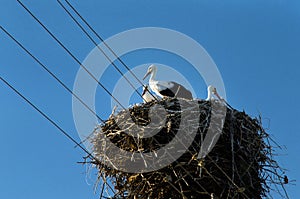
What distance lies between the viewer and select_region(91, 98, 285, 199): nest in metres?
6.30

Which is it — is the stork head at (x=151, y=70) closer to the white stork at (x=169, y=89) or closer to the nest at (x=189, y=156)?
the white stork at (x=169, y=89)

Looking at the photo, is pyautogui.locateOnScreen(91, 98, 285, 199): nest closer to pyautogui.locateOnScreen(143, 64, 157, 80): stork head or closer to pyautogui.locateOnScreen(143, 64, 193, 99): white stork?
pyautogui.locateOnScreen(143, 64, 193, 99): white stork

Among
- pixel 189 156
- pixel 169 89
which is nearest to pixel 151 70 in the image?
pixel 169 89

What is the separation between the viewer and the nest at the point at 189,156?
248 inches

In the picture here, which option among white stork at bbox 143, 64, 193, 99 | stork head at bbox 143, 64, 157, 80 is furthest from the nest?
stork head at bbox 143, 64, 157, 80

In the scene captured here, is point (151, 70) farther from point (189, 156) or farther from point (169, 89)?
point (189, 156)

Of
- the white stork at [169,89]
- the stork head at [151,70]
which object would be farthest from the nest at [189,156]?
the stork head at [151,70]

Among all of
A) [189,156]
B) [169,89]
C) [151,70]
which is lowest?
[189,156]

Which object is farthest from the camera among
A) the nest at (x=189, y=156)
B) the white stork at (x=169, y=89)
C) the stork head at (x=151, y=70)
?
the stork head at (x=151, y=70)

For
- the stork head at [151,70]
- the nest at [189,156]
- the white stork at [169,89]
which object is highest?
the stork head at [151,70]

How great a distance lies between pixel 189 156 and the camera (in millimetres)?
6418

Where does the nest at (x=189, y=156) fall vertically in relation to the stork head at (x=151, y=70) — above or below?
below

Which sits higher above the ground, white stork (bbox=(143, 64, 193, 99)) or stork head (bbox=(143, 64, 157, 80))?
stork head (bbox=(143, 64, 157, 80))

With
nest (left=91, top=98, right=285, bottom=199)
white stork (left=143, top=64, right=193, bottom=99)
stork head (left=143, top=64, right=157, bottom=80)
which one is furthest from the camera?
stork head (left=143, top=64, right=157, bottom=80)
